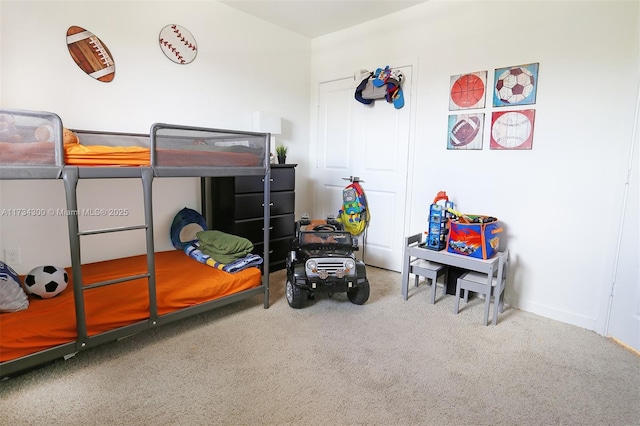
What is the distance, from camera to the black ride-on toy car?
273 cm

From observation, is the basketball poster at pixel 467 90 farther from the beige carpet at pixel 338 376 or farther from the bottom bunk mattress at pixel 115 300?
the bottom bunk mattress at pixel 115 300

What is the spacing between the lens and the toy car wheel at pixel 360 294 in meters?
2.90

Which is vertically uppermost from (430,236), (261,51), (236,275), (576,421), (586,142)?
(261,51)

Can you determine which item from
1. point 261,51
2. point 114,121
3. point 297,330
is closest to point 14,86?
point 114,121

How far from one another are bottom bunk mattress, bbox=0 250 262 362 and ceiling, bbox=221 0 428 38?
8.38ft

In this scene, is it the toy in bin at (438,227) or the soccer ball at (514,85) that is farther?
the toy in bin at (438,227)

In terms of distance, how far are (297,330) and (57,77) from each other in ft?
8.32

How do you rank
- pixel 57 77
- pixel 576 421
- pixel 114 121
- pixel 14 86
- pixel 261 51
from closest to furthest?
pixel 576 421
pixel 14 86
pixel 57 77
pixel 114 121
pixel 261 51

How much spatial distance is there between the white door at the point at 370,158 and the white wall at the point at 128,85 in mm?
620

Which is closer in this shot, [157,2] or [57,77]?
[57,77]

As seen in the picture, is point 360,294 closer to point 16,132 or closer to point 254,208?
point 254,208

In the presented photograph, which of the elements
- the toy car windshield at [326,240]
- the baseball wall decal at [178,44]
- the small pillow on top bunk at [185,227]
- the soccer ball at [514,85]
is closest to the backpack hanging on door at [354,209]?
the toy car windshield at [326,240]

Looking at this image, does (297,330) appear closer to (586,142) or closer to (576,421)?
(576,421)

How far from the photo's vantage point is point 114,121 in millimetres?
2859
